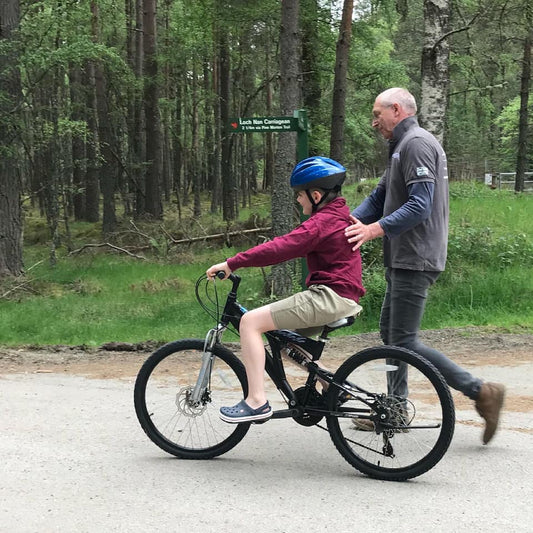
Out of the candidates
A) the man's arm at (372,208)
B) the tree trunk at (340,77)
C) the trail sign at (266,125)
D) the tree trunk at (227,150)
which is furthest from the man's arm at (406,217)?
the tree trunk at (227,150)

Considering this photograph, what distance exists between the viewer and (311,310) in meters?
4.01

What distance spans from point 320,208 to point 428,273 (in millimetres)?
890

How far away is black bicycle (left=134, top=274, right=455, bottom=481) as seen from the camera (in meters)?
3.98

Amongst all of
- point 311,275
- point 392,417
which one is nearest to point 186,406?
point 311,275

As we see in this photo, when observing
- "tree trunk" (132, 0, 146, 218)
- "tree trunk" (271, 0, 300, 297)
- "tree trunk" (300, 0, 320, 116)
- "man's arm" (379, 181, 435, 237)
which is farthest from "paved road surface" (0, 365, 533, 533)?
"tree trunk" (132, 0, 146, 218)

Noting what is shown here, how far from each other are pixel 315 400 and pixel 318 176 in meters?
1.44

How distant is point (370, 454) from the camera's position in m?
4.09

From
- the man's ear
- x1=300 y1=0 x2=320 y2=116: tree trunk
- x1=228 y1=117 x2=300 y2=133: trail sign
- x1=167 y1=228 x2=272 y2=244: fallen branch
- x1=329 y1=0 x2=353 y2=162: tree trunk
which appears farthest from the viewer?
x1=300 y1=0 x2=320 y2=116: tree trunk

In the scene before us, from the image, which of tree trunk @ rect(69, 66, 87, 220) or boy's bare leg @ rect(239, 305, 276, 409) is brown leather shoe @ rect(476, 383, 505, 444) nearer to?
boy's bare leg @ rect(239, 305, 276, 409)

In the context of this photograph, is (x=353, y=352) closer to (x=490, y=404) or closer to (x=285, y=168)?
(x=490, y=404)

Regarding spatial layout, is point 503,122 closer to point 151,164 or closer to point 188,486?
point 151,164

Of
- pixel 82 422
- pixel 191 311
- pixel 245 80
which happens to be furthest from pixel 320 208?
pixel 245 80

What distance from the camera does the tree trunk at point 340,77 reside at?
54.4 feet

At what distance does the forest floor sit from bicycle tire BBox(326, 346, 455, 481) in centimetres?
211
